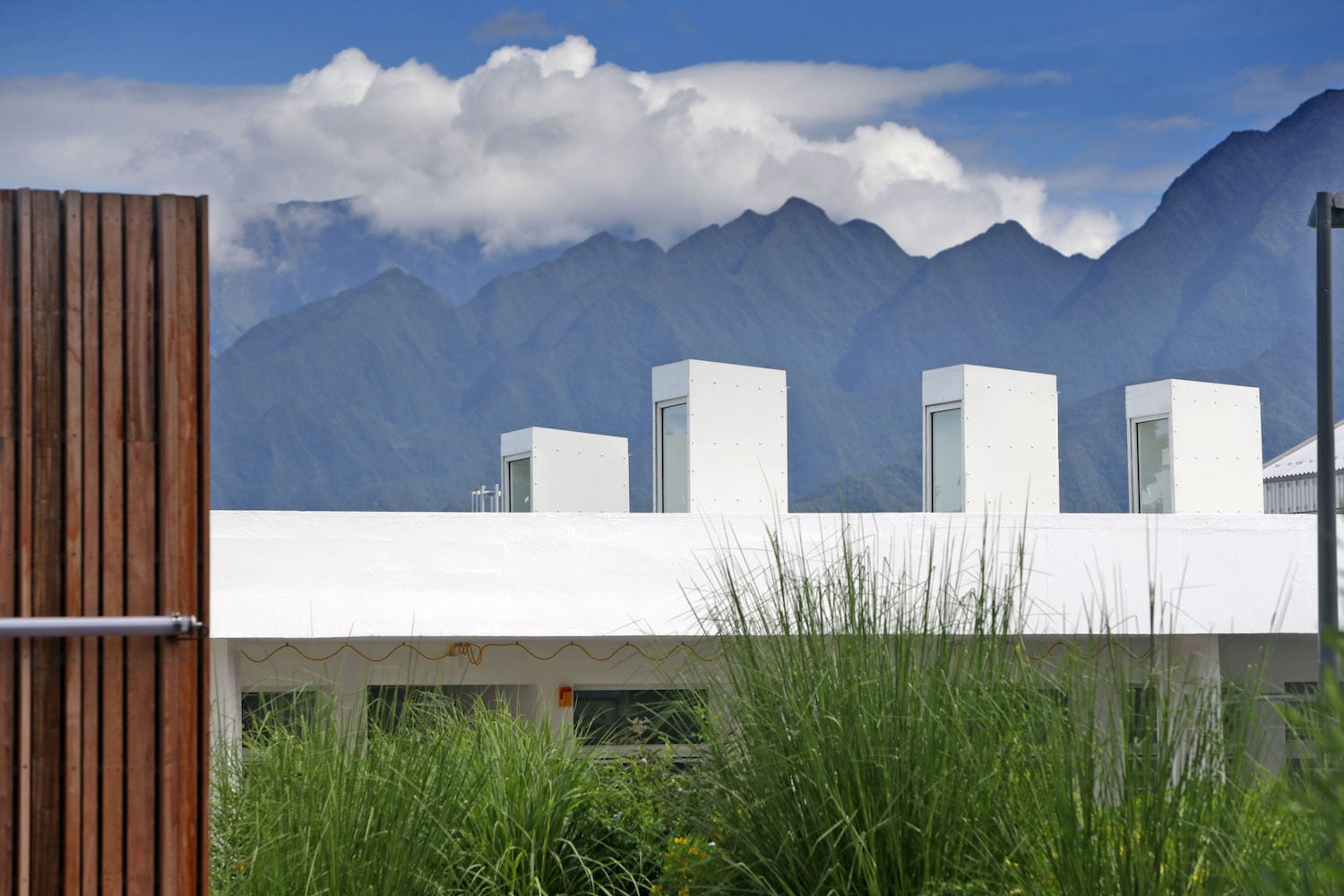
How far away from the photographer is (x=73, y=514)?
10.1 ft

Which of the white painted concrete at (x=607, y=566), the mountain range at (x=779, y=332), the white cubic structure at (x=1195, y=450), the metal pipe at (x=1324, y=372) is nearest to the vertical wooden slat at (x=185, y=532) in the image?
the white painted concrete at (x=607, y=566)

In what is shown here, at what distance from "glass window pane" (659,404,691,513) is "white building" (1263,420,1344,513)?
55.1 ft

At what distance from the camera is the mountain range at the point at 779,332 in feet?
258

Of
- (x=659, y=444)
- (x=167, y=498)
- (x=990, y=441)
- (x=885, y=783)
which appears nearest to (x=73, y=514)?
(x=167, y=498)

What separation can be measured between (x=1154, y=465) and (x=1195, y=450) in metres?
0.31

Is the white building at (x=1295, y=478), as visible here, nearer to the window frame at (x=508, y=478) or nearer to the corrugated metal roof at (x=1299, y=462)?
the corrugated metal roof at (x=1299, y=462)

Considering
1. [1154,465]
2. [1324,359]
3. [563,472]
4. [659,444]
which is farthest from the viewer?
[1154,465]

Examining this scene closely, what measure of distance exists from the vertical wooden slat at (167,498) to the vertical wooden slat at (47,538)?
0.20m

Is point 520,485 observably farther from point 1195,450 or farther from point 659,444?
point 1195,450

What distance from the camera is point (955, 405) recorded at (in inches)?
416

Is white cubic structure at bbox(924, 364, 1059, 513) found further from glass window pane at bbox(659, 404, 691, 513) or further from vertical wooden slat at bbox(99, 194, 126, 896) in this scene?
vertical wooden slat at bbox(99, 194, 126, 896)

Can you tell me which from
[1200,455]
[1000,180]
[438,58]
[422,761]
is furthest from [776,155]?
[422,761]

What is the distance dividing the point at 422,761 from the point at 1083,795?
6.65 ft

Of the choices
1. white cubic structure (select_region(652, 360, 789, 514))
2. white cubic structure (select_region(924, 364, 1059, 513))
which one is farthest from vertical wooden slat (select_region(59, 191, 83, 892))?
white cubic structure (select_region(924, 364, 1059, 513))
